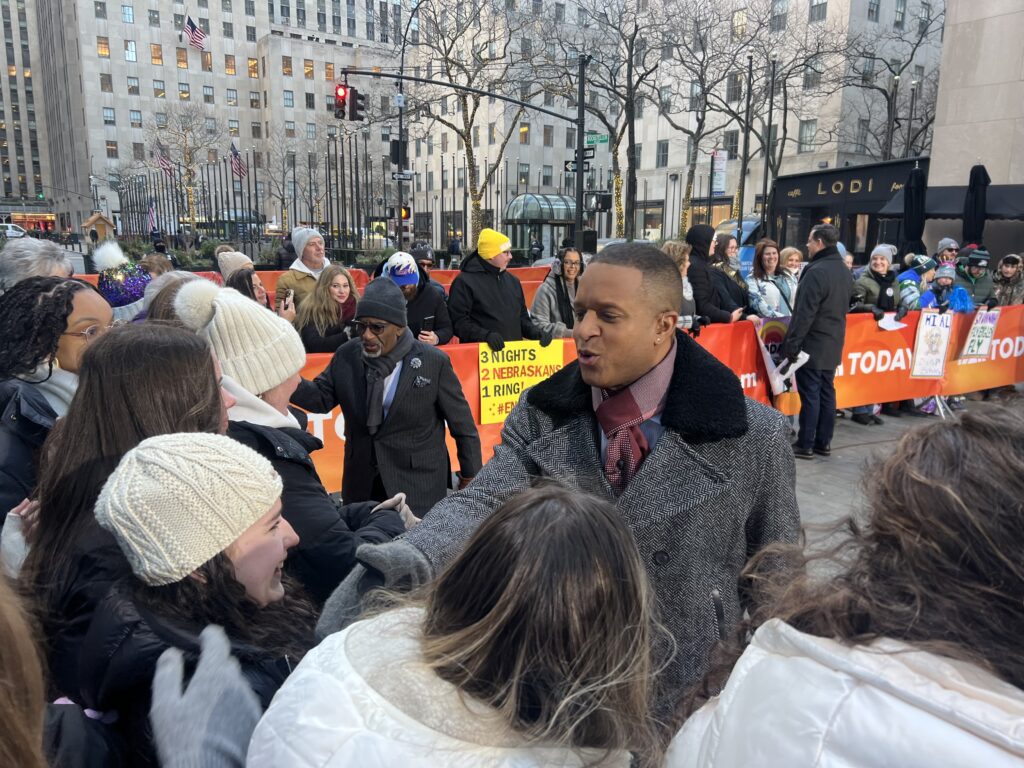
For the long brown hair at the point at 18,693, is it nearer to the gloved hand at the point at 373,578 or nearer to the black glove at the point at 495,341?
the gloved hand at the point at 373,578

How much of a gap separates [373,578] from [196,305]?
1.78 m

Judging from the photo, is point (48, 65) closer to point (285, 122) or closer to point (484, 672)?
point (285, 122)

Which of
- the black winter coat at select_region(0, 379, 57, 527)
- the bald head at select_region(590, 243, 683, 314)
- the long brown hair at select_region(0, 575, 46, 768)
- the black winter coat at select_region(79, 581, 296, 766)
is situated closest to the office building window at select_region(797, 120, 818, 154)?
the bald head at select_region(590, 243, 683, 314)

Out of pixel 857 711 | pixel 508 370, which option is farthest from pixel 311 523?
pixel 508 370

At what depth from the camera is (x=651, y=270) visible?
2.27 metres

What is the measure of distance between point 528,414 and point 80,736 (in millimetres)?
1417

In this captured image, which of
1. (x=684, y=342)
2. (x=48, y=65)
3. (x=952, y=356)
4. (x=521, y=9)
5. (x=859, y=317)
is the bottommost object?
(x=952, y=356)

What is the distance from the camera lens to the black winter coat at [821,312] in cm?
701

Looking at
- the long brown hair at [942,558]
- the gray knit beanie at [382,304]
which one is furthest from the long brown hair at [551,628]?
the gray knit beanie at [382,304]

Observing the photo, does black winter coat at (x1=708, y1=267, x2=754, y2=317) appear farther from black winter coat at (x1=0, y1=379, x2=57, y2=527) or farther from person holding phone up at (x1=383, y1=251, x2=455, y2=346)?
black winter coat at (x1=0, y1=379, x2=57, y2=527)

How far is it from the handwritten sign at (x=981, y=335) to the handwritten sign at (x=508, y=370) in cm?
597

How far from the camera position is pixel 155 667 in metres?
1.42

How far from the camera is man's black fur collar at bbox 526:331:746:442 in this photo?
2035 mm

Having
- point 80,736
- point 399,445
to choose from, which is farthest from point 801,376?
point 80,736
